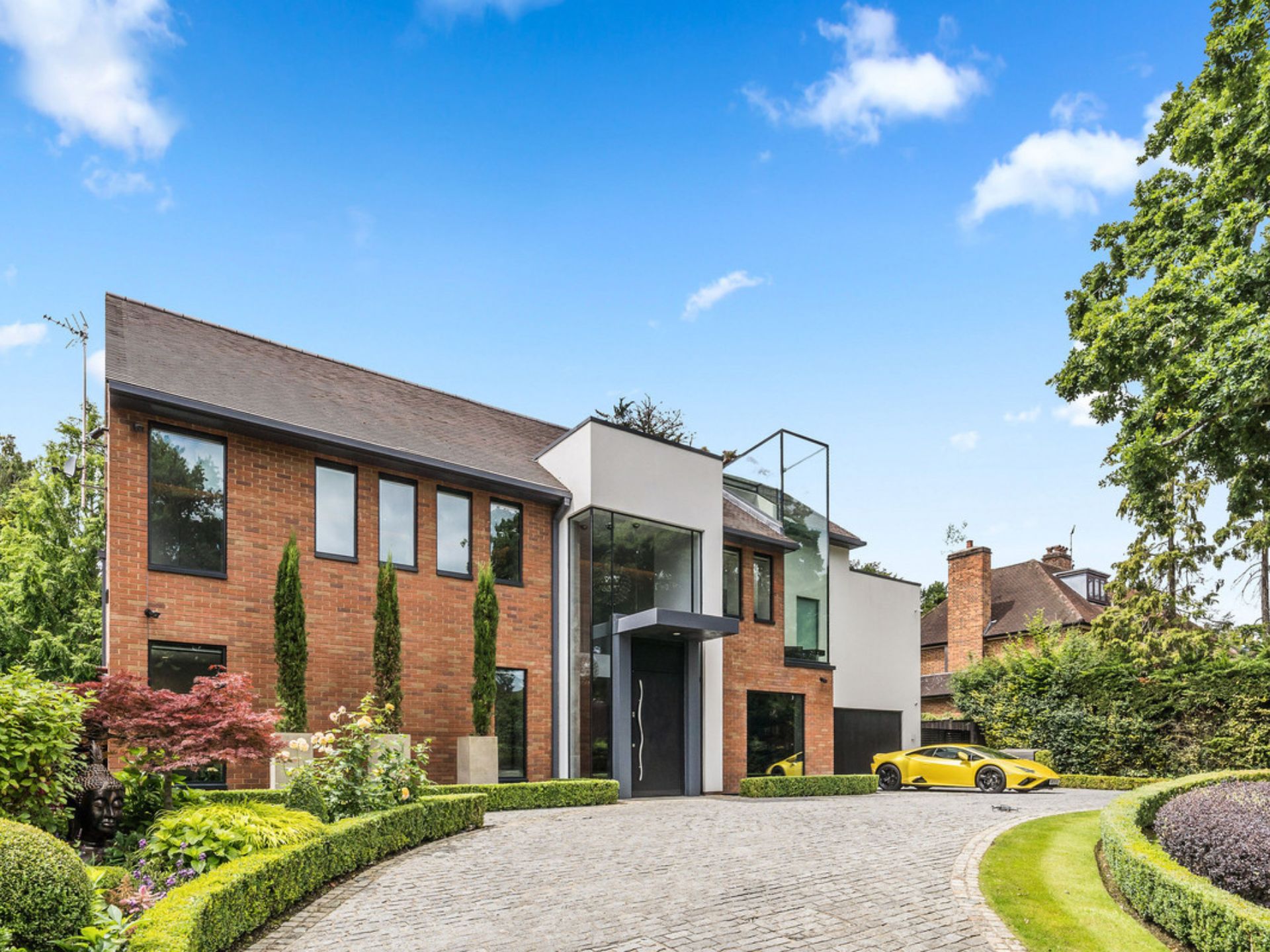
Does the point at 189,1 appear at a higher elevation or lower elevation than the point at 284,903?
higher

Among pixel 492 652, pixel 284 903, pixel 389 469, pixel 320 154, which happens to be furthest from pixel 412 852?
pixel 320 154

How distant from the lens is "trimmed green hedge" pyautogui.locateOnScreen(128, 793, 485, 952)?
526 cm

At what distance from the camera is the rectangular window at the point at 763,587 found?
808 inches

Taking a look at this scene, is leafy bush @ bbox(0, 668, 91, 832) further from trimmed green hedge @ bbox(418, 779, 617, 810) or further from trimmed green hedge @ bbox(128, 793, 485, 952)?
trimmed green hedge @ bbox(418, 779, 617, 810)

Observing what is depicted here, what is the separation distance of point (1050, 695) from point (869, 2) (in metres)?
18.6

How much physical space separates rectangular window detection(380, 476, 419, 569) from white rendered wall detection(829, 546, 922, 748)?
11.8 meters

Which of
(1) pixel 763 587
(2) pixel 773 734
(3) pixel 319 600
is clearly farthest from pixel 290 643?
(2) pixel 773 734

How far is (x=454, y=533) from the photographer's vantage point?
Answer: 1594 cm

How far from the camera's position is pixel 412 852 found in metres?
9.48

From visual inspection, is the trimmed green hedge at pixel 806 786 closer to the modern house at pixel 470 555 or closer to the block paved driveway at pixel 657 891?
the modern house at pixel 470 555

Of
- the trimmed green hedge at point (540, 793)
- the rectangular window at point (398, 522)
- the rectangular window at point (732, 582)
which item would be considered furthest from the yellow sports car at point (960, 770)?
the rectangular window at point (398, 522)

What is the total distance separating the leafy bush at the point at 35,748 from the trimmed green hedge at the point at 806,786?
12.0m

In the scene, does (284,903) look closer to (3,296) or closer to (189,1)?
(189,1)

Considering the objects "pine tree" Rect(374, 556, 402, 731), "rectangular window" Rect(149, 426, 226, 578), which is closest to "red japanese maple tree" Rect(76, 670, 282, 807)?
"rectangular window" Rect(149, 426, 226, 578)
